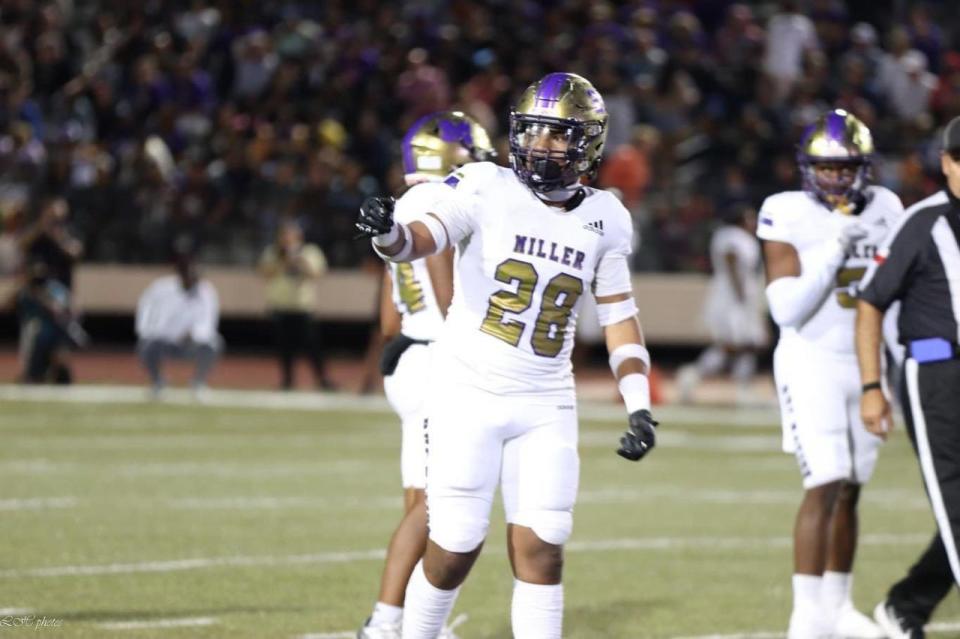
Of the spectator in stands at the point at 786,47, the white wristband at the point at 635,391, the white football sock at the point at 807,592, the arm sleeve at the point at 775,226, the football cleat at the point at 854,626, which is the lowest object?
the football cleat at the point at 854,626

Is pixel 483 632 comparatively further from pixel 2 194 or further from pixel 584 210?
pixel 2 194

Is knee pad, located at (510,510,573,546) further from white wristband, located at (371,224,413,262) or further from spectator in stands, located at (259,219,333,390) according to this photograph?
spectator in stands, located at (259,219,333,390)

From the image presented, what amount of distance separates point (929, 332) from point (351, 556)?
12.3 feet

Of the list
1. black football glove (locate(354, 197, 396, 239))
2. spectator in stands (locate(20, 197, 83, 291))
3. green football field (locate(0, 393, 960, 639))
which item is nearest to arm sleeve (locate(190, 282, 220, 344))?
spectator in stands (locate(20, 197, 83, 291))

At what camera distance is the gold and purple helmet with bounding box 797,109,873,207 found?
7441 mm

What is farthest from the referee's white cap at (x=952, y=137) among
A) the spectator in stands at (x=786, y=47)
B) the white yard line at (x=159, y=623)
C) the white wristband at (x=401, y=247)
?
the spectator in stands at (x=786, y=47)

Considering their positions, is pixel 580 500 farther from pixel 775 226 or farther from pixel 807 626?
pixel 807 626

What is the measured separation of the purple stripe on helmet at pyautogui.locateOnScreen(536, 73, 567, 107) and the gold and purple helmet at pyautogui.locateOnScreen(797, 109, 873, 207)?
1.81m

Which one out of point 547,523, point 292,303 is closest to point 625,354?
point 547,523

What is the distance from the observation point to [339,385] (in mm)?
20359

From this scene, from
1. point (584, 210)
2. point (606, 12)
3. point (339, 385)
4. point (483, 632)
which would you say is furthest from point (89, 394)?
point (584, 210)

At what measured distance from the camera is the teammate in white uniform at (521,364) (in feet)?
18.9

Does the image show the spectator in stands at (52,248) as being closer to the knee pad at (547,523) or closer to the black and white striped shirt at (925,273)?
the black and white striped shirt at (925,273)

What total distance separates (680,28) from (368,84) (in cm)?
369
